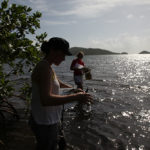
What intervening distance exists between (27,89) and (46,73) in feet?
17.5

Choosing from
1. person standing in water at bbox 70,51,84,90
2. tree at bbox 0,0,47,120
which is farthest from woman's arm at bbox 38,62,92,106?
person standing in water at bbox 70,51,84,90

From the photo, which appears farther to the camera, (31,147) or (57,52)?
(31,147)

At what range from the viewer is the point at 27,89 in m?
7.94

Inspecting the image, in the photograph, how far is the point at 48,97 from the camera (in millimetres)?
2814

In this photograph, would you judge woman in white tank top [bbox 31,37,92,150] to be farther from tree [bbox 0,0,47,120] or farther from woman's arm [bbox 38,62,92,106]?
tree [bbox 0,0,47,120]

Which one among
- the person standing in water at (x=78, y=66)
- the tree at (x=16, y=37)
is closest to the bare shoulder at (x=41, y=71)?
the tree at (x=16, y=37)

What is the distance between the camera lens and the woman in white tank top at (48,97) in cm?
284

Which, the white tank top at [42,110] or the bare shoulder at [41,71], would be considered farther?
the white tank top at [42,110]

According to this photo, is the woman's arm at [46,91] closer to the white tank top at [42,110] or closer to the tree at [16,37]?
the white tank top at [42,110]

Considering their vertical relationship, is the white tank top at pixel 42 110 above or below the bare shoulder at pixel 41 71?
below

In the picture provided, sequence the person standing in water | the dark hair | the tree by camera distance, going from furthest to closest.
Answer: the person standing in water, the tree, the dark hair

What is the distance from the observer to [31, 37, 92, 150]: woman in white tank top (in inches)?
112

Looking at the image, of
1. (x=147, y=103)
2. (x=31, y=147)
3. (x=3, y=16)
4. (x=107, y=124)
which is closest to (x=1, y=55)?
(x=3, y=16)

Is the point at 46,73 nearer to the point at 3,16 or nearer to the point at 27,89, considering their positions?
the point at 3,16
